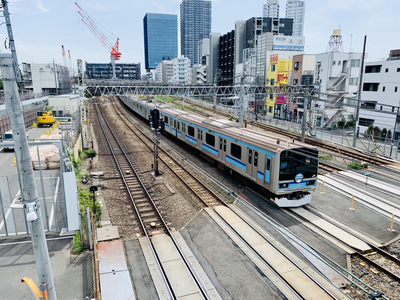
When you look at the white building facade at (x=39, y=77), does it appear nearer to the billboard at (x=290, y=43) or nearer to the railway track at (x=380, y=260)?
the billboard at (x=290, y=43)

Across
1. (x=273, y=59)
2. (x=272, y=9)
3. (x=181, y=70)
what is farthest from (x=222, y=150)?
(x=272, y=9)

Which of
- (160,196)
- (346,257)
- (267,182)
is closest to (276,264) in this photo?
(346,257)

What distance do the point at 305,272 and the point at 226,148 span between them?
8.97 meters

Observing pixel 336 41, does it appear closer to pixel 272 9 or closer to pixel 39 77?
pixel 39 77

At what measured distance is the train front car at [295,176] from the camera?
1234 cm

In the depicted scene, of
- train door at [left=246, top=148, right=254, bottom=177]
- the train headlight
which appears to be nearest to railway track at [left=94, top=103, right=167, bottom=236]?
train door at [left=246, top=148, right=254, bottom=177]

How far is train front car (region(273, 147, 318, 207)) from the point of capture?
486 inches

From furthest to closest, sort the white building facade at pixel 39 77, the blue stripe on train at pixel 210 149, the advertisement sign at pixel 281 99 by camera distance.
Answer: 1. the white building facade at pixel 39 77
2. the advertisement sign at pixel 281 99
3. the blue stripe on train at pixel 210 149

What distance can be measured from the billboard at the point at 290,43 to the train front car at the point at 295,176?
55.9 meters

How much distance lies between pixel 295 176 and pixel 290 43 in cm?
6079

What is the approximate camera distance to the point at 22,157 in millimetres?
4723

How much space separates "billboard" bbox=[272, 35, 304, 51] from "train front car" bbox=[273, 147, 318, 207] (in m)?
55.9

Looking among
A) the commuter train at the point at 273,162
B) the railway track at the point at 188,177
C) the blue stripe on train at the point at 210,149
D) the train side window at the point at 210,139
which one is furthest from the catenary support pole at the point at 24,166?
the train side window at the point at 210,139

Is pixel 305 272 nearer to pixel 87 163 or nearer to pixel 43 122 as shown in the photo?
pixel 87 163
